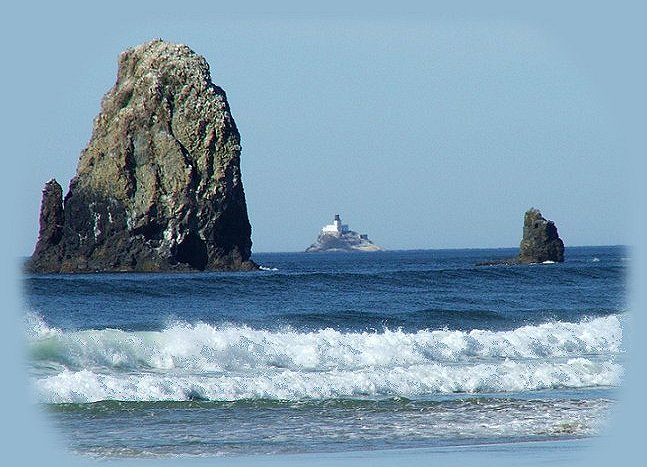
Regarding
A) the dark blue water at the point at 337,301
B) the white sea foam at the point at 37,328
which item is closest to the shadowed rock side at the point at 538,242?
the dark blue water at the point at 337,301

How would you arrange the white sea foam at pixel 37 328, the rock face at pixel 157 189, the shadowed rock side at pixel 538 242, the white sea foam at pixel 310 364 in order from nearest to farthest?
the white sea foam at pixel 310 364, the white sea foam at pixel 37 328, the rock face at pixel 157 189, the shadowed rock side at pixel 538 242

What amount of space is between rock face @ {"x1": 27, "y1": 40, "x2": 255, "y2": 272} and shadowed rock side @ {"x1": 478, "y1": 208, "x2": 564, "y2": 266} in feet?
64.3

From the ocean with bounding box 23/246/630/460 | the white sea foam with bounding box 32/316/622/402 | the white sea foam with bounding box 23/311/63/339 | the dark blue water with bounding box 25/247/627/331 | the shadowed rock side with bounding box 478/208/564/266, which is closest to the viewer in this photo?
the ocean with bounding box 23/246/630/460

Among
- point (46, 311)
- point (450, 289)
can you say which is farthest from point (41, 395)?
point (450, 289)

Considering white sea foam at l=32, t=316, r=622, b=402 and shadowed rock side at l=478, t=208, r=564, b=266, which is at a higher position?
shadowed rock side at l=478, t=208, r=564, b=266

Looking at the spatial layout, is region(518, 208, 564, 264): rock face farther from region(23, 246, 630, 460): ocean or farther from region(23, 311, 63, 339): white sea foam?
region(23, 311, 63, 339): white sea foam

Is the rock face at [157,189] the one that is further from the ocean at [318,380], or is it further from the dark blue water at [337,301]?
the ocean at [318,380]

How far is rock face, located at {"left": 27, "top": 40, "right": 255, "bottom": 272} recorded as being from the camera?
66.5 metres

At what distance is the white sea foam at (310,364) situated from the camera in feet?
51.1

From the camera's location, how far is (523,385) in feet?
55.0

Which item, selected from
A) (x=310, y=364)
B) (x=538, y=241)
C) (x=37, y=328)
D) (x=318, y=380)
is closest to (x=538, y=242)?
(x=538, y=241)

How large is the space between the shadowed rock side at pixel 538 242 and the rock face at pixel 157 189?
19596 millimetres

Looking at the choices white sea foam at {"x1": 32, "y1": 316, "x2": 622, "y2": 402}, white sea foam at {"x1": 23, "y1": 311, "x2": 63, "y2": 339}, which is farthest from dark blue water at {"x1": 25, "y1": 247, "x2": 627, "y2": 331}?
white sea foam at {"x1": 32, "y1": 316, "x2": 622, "y2": 402}

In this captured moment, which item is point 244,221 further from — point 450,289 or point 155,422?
point 155,422
